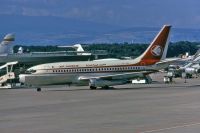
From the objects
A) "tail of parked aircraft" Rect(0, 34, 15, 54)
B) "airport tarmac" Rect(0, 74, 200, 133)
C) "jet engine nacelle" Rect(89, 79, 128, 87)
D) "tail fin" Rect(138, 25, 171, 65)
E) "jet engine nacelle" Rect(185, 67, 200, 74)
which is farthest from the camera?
"tail of parked aircraft" Rect(0, 34, 15, 54)

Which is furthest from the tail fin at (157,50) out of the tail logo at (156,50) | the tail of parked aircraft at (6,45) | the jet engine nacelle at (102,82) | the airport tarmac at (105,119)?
the tail of parked aircraft at (6,45)

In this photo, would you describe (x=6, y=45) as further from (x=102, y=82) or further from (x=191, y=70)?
(x=102, y=82)

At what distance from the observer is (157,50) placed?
64938 millimetres

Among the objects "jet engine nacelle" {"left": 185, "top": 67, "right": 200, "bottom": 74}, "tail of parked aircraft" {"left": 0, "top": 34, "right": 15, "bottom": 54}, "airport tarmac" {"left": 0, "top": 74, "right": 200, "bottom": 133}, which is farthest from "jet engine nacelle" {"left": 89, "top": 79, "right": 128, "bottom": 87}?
"tail of parked aircraft" {"left": 0, "top": 34, "right": 15, "bottom": 54}

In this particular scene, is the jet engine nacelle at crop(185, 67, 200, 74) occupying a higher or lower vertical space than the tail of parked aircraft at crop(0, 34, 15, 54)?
lower

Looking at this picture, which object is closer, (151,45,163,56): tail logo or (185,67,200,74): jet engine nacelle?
(151,45,163,56): tail logo

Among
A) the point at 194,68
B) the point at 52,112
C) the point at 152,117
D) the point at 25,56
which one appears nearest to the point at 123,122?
the point at 152,117

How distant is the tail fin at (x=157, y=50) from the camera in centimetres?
6356

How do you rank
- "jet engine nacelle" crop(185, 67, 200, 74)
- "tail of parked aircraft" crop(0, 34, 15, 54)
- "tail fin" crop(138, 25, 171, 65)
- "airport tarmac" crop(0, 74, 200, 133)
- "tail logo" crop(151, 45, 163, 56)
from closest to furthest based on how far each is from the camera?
"airport tarmac" crop(0, 74, 200, 133) → "tail fin" crop(138, 25, 171, 65) → "tail logo" crop(151, 45, 163, 56) → "jet engine nacelle" crop(185, 67, 200, 74) → "tail of parked aircraft" crop(0, 34, 15, 54)

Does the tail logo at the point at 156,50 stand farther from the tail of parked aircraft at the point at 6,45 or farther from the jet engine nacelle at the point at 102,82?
the tail of parked aircraft at the point at 6,45

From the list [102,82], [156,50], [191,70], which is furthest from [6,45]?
[102,82]

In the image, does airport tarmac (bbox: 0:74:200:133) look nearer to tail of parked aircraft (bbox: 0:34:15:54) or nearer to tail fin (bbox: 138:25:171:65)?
tail fin (bbox: 138:25:171:65)

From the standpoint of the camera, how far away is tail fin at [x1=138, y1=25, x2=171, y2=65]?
209 ft

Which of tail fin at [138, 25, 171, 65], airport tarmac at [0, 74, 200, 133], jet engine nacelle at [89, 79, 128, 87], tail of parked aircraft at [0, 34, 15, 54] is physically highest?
tail of parked aircraft at [0, 34, 15, 54]
